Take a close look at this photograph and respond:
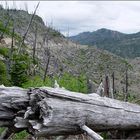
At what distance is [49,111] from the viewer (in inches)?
299

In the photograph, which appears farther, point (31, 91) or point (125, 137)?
point (125, 137)

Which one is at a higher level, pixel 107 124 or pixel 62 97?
pixel 62 97

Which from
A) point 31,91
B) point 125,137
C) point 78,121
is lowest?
point 125,137

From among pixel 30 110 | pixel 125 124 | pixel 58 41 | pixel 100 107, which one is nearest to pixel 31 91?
pixel 30 110

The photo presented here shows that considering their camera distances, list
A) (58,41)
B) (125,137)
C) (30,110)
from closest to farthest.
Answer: (30,110)
(125,137)
(58,41)

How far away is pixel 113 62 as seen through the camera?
391 ft

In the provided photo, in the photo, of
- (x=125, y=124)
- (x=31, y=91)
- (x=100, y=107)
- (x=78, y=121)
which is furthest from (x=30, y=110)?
(x=125, y=124)

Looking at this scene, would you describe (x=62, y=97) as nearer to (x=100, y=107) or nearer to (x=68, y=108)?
(x=68, y=108)

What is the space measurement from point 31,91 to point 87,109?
1.17 metres

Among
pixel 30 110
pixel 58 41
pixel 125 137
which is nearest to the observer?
pixel 30 110

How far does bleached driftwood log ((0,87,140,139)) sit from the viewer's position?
7.65 m

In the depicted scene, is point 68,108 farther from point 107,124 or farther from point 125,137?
point 125,137

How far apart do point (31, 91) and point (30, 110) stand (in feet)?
1.37

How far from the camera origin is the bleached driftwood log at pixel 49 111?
7.65 meters
